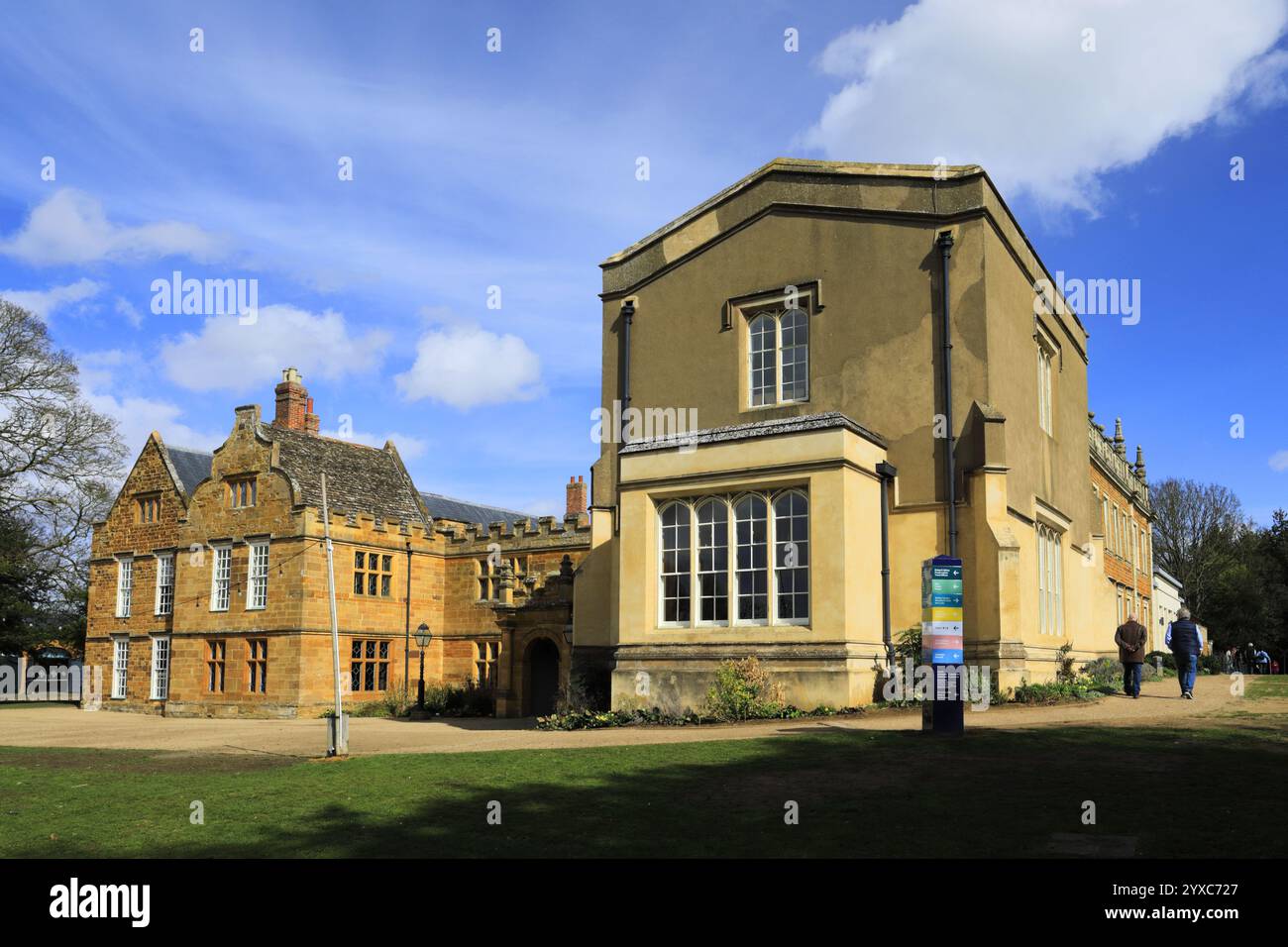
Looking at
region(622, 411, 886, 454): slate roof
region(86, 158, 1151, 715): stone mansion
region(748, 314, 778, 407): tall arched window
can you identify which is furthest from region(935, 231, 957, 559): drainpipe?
region(748, 314, 778, 407): tall arched window

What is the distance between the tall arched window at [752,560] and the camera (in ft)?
57.7

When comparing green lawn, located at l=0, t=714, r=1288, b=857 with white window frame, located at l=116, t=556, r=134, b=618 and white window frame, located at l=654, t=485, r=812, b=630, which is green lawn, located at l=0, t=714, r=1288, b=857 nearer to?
white window frame, located at l=654, t=485, r=812, b=630

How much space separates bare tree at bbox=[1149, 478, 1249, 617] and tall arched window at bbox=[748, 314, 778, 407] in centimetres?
5485

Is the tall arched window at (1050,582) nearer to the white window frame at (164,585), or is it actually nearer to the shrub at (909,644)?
the shrub at (909,644)

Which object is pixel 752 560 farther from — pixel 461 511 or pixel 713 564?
pixel 461 511

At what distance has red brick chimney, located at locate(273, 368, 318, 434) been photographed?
129 ft

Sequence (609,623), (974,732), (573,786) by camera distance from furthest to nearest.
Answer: (609,623) < (974,732) < (573,786)

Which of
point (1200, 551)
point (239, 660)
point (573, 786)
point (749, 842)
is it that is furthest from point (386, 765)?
→ point (1200, 551)

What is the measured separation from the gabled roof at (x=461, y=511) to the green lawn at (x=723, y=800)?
98.5ft

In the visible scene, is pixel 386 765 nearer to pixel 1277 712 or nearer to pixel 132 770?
pixel 132 770

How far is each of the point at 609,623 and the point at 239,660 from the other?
1650 centimetres

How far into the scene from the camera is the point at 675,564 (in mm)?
18703

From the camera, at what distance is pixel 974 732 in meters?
12.6

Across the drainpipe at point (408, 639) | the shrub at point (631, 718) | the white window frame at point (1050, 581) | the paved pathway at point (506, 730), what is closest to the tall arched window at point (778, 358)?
the white window frame at point (1050, 581)
